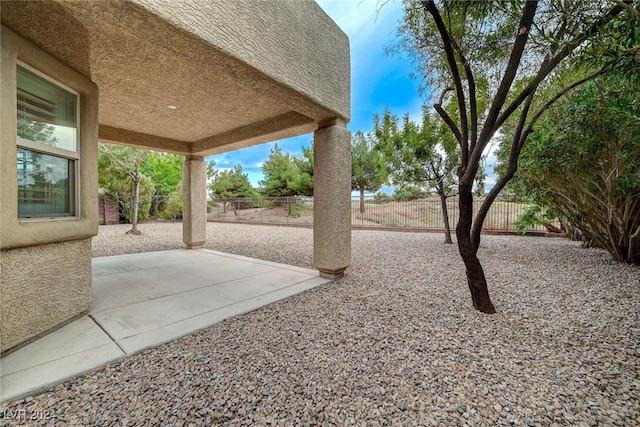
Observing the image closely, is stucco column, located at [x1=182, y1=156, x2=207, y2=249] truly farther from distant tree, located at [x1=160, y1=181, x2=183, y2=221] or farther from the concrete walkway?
distant tree, located at [x1=160, y1=181, x2=183, y2=221]

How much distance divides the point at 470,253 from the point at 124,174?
1293 cm

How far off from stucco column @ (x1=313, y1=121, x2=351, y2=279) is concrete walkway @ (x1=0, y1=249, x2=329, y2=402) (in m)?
0.46

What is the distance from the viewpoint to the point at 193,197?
671cm

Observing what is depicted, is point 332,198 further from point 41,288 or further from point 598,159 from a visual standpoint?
point 598,159

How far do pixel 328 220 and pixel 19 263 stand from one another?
327cm

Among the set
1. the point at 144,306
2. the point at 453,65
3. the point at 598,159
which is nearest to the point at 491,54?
the point at 453,65

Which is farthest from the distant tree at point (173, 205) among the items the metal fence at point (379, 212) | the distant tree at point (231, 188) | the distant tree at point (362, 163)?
the distant tree at point (362, 163)

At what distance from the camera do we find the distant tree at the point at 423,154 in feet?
25.3

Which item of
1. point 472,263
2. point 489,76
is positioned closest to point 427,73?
point 489,76

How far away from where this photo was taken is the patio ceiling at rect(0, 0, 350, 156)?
1970 mm

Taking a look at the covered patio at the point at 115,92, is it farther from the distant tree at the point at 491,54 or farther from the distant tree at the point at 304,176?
the distant tree at the point at 304,176

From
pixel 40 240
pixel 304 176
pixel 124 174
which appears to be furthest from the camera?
pixel 304 176

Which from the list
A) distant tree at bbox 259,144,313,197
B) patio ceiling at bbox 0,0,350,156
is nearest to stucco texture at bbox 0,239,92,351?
patio ceiling at bbox 0,0,350,156

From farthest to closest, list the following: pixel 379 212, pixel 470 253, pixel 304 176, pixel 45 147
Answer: pixel 304 176, pixel 379 212, pixel 470 253, pixel 45 147
